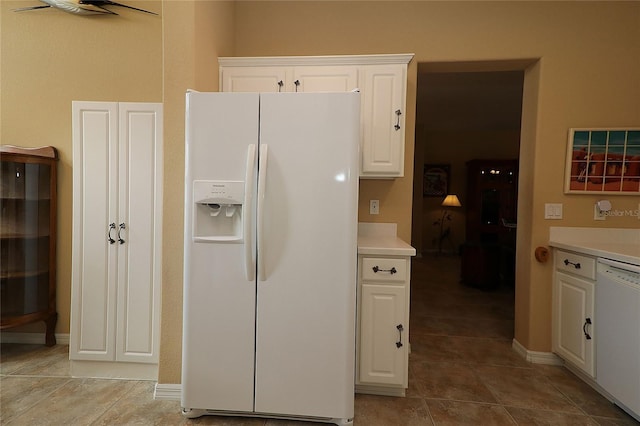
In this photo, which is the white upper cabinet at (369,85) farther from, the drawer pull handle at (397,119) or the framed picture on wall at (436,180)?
the framed picture on wall at (436,180)

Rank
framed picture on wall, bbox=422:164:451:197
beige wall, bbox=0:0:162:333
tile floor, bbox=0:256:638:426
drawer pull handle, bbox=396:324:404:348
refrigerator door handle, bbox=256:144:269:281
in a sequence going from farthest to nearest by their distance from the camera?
1. framed picture on wall, bbox=422:164:451:197
2. beige wall, bbox=0:0:162:333
3. drawer pull handle, bbox=396:324:404:348
4. tile floor, bbox=0:256:638:426
5. refrigerator door handle, bbox=256:144:269:281

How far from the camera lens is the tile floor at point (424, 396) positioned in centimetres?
161

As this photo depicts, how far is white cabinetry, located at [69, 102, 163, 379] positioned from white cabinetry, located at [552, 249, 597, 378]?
289 cm

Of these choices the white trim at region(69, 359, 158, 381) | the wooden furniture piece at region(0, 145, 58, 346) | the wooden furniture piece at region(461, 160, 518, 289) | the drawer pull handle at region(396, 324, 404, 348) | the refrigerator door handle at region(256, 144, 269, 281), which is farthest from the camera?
the wooden furniture piece at region(461, 160, 518, 289)

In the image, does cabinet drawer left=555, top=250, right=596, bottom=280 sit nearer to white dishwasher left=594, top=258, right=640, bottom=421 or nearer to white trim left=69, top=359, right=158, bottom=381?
white dishwasher left=594, top=258, right=640, bottom=421

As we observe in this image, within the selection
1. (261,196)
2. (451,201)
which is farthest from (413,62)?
(451,201)

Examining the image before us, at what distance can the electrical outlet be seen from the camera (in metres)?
2.39

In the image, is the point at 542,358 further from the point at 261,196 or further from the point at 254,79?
the point at 254,79

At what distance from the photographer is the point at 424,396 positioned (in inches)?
72.1

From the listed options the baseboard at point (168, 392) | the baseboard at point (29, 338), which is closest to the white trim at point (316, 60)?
the baseboard at point (168, 392)

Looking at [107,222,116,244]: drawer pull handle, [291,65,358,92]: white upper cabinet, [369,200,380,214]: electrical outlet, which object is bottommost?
[107,222,116,244]: drawer pull handle

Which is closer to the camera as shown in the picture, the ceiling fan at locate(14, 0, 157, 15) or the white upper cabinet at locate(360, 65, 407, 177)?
the white upper cabinet at locate(360, 65, 407, 177)

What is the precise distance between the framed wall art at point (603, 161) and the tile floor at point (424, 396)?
1461 mm

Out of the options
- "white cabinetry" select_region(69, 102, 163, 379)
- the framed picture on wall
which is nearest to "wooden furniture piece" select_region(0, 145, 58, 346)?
"white cabinetry" select_region(69, 102, 163, 379)
